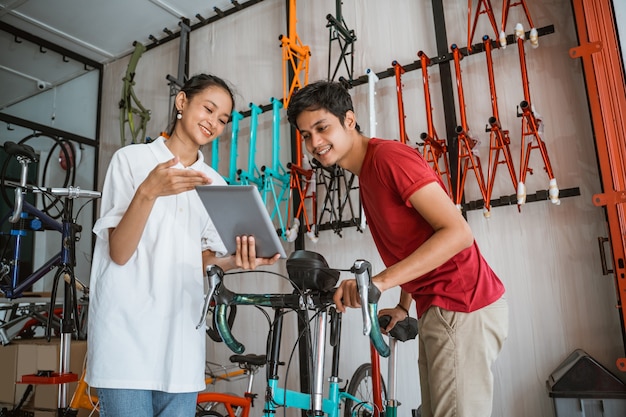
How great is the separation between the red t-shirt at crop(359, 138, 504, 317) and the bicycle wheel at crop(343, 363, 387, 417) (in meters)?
1.52

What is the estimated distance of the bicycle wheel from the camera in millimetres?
2633

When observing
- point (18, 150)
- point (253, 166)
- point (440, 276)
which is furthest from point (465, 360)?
point (18, 150)

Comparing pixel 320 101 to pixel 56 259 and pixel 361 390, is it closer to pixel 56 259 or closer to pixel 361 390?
pixel 361 390

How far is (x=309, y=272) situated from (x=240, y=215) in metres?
0.24

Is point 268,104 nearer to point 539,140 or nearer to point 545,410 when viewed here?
point 539,140

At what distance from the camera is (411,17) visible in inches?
132

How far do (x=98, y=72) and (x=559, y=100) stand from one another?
4.77 metres

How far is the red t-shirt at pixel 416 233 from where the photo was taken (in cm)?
123

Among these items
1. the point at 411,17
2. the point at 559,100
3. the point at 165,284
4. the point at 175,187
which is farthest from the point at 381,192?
the point at 411,17

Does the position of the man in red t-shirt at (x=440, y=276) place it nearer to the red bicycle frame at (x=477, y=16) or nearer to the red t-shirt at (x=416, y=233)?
the red t-shirt at (x=416, y=233)

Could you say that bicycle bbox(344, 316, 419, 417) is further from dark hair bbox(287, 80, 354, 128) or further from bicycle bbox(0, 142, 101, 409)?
bicycle bbox(0, 142, 101, 409)

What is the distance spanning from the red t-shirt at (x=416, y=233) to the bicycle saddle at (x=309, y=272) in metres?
0.24

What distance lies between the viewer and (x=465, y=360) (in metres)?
1.24

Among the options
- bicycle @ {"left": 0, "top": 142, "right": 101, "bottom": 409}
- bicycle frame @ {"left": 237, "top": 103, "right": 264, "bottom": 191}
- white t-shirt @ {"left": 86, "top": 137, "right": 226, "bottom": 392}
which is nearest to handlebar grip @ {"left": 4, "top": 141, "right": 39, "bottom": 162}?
bicycle @ {"left": 0, "top": 142, "right": 101, "bottom": 409}
